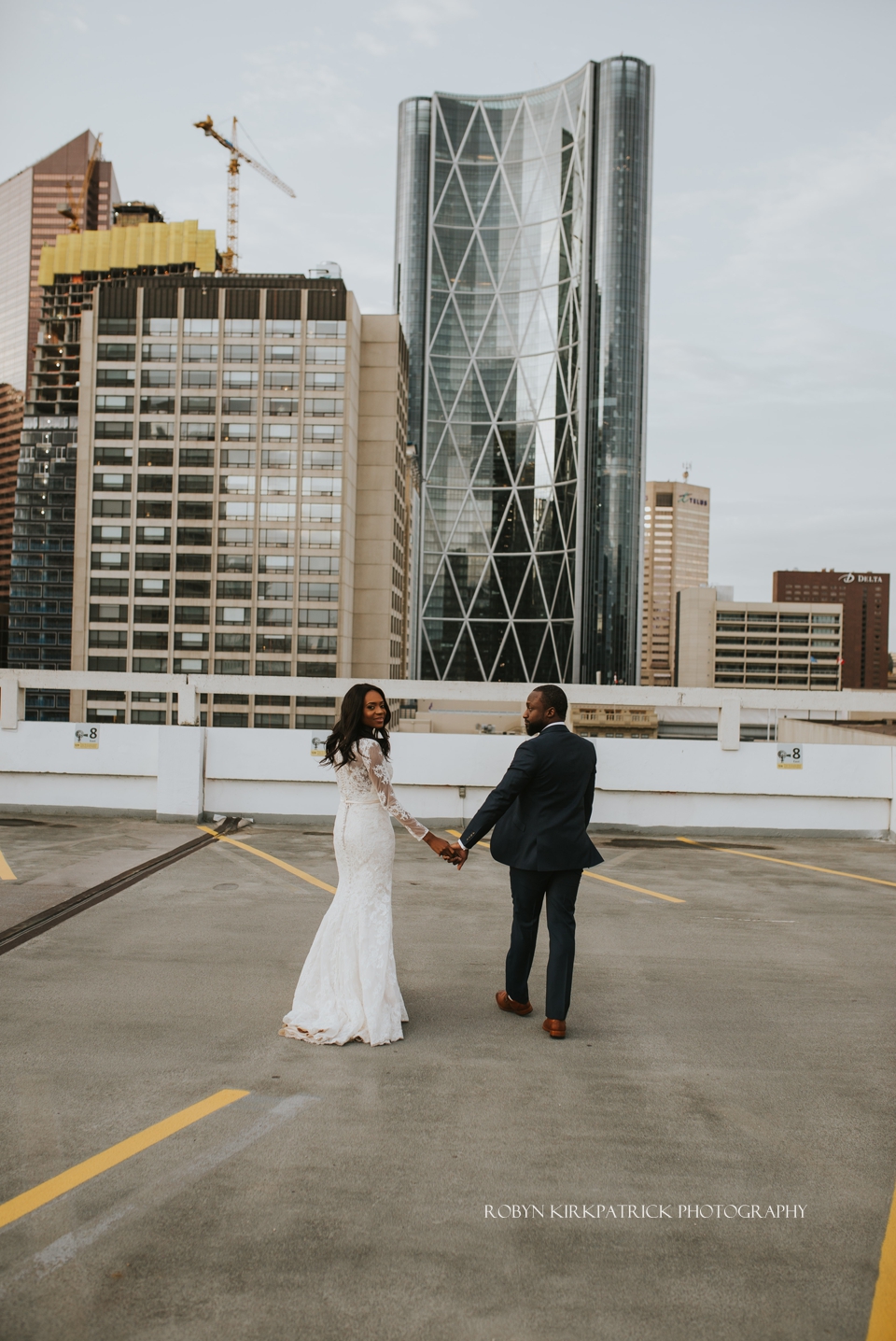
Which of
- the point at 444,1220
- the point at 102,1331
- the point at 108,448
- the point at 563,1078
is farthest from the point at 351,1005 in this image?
the point at 108,448

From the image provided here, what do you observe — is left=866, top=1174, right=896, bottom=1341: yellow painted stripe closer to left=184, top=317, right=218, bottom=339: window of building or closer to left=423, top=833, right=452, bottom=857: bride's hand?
left=423, top=833, right=452, bottom=857: bride's hand

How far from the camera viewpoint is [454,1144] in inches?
137

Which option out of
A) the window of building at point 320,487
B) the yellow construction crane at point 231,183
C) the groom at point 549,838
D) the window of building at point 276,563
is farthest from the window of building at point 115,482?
the groom at point 549,838

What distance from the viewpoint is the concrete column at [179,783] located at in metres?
11.0

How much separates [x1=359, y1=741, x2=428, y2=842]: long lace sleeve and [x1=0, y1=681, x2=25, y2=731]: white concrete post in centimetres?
804

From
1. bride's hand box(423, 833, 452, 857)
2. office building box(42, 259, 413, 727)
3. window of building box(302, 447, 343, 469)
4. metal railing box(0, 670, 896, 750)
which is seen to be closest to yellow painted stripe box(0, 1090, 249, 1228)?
bride's hand box(423, 833, 452, 857)

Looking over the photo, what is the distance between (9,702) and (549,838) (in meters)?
8.75

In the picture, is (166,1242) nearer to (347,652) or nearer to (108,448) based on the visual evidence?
(347,652)

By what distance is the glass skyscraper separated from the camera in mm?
129500

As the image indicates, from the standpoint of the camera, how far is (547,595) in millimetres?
129500

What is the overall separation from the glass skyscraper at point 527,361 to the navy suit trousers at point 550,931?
125 m

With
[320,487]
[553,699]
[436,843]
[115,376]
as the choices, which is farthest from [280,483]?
[436,843]

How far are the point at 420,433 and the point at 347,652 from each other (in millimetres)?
51668

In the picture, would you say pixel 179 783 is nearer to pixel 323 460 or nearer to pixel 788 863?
pixel 788 863
